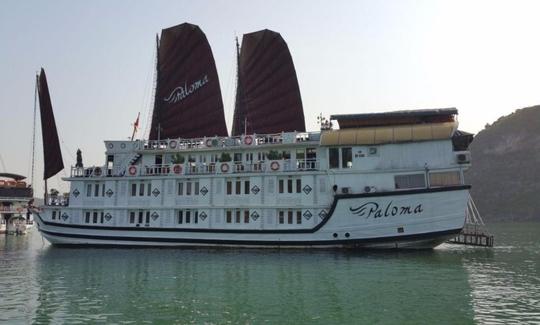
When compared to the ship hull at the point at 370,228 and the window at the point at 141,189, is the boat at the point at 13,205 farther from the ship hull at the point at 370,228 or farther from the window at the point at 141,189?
the ship hull at the point at 370,228

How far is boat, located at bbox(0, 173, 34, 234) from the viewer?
5094 cm

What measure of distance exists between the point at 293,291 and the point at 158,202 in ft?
50.6

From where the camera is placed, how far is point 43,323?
10.2 metres

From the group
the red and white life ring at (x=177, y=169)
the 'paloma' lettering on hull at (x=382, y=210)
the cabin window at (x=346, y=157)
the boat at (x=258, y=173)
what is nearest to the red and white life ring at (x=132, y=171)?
the boat at (x=258, y=173)

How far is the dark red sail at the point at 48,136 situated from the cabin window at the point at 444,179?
2328cm

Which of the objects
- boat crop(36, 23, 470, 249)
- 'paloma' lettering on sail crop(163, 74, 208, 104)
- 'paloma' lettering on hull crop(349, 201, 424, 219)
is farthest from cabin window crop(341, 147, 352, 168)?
'paloma' lettering on sail crop(163, 74, 208, 104)

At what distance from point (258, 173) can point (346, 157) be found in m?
4.79

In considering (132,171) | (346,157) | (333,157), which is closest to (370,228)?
(346,157)

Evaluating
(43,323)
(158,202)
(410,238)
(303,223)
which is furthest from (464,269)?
(158,202)

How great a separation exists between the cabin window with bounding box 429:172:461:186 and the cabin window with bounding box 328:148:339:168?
4744 millimetres

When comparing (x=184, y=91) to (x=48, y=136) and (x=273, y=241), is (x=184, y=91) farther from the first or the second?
(x=273, y=241)

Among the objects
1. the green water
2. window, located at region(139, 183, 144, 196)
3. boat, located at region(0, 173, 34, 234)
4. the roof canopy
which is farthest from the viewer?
boat, located at region(0, 173, 34, 234)

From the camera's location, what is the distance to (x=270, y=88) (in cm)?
3192

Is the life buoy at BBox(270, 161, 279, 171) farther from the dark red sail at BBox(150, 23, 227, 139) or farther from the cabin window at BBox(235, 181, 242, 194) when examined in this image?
the dark red sail at BBox(150, 23, 227, 139)
